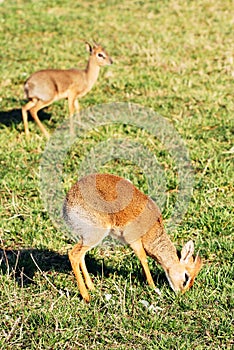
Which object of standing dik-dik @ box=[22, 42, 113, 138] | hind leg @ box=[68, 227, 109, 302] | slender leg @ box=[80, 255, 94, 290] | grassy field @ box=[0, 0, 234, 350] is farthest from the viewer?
standing dik-dik @ box=[22, 42, 113, 138]

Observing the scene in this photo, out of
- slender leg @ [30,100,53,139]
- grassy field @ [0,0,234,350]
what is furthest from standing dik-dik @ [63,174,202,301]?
slender leg @ [30,100,53,139]

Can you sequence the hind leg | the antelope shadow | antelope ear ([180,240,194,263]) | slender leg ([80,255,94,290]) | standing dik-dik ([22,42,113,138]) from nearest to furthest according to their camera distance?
the hind leg, antelope ear ([180,240,194,263]), slender leg ([80,255,94,290]), the antelope shadow, standing dik-dik ([22,42,113,138])

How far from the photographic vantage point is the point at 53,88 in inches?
276

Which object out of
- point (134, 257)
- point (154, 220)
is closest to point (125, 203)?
point (154, 220)

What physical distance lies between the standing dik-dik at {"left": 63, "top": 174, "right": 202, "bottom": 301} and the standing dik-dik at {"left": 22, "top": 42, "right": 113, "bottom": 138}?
290cm

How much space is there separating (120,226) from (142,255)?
0.27 meters

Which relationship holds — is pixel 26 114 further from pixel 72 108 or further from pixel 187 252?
pixel 187 252

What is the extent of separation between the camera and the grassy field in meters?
3.91

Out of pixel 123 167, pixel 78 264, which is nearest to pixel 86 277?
pixel 78 264

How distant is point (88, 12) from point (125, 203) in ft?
25.9

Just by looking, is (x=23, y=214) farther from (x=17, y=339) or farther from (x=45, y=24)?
(x=45, y=24)

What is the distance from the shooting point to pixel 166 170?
6.14m

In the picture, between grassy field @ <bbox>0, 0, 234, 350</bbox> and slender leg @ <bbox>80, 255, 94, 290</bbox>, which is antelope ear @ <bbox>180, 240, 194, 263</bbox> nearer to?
grassy field @ <bbox>0, 0, 234, 350</bbox>

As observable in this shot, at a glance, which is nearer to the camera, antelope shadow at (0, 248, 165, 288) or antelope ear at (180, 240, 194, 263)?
antelope ear at (180, 240, 194, 263)
